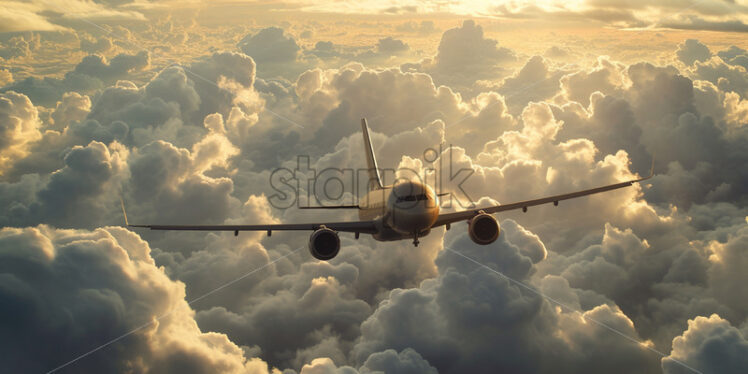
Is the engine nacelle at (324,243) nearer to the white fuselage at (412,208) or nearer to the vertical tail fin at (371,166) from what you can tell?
the white fuselage at (412,208)

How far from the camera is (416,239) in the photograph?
139 feet

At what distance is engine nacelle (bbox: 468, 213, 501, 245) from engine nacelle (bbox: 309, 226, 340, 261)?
13.1 meters

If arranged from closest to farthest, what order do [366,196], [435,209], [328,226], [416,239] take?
[435,209] → [416,239] → [328,226] → [366,196]

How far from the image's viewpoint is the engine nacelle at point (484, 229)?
4341 cm

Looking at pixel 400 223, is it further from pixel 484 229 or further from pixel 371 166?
pixel 371 166

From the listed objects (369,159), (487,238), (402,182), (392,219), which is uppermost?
(402,182)

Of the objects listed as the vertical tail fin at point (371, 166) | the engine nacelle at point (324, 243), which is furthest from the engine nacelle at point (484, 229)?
the vertical tail fin at point (371, 166)

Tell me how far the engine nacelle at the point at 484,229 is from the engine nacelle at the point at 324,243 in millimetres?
13065

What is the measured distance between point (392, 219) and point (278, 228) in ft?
41.9

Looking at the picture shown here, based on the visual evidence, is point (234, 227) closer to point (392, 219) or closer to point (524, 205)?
point (392, 219)

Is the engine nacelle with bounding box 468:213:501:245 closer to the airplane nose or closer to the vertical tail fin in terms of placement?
the airplane nose

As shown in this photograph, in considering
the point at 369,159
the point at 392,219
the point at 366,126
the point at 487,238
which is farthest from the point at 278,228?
the point at 366,126

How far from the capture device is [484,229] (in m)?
43.6

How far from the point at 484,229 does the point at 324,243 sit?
602 inches
